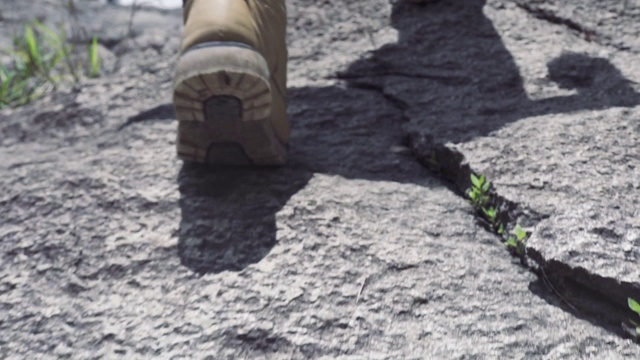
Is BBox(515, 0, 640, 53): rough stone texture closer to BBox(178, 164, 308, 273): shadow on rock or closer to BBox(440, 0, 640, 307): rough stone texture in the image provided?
BBox(440, 0, 640, 307): rough stone texture

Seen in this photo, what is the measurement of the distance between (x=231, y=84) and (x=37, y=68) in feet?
7.27

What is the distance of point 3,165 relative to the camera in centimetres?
209

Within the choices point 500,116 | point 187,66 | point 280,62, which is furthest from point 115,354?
point 500,116

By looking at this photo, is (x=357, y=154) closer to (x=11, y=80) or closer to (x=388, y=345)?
(x=388, y=345)

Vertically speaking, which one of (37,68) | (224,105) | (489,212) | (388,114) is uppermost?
(224,105)

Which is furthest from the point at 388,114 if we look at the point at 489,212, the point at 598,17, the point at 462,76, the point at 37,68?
the point at 37,68

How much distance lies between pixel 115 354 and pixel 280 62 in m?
0.78

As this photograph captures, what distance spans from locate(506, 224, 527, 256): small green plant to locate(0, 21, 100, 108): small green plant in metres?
2.12

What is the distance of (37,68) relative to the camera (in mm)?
3469

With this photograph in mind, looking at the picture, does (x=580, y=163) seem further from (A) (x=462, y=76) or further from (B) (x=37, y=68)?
(B) (x=37, y=68)

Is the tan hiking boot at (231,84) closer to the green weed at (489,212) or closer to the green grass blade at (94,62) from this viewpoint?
the green weed at (489,212)

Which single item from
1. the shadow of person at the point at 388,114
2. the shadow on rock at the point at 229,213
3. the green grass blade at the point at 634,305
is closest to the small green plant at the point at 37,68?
the shadow of person at the point at 388,114

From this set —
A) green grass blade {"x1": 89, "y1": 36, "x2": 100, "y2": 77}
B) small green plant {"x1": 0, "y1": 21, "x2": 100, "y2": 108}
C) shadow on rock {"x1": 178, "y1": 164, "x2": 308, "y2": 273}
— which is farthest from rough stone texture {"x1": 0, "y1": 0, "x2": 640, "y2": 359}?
green grass blade {"x1": 89, "y1": 36, "x2": 100, "y2": 77}

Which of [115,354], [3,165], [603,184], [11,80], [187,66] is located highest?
[187,66]
